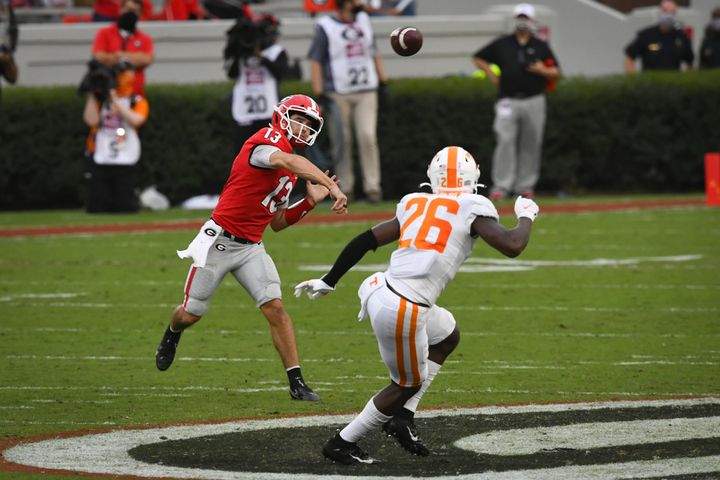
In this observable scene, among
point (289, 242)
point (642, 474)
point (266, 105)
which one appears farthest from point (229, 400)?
point (266, 105)

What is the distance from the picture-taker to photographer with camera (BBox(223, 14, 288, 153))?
53.5 ft

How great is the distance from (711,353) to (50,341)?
4389 millimetres

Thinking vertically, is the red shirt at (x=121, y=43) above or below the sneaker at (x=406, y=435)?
above

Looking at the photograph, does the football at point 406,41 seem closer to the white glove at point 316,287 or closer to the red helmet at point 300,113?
the red helmet at point 300,113

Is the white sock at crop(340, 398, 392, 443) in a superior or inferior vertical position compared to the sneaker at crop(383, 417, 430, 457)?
superior

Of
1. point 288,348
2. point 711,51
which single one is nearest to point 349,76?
point 711,51

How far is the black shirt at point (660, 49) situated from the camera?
20875 millimetres

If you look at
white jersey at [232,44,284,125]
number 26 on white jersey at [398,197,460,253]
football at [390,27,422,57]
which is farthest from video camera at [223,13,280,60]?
number 26 on white jersey at [398,197,460,253]

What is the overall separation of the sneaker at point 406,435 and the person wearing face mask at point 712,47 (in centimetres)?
1519

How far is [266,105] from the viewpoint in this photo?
643 inches

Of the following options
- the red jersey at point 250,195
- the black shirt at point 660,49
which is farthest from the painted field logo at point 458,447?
the black shirt at point 660,49

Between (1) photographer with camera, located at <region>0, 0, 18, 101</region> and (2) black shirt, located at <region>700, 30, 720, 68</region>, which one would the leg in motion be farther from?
(2) black shirt, located at <region>700, 30, 720, 68</region>

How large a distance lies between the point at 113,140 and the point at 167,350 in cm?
860

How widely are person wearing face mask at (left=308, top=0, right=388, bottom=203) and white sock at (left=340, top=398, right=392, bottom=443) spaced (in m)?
10.7
